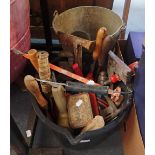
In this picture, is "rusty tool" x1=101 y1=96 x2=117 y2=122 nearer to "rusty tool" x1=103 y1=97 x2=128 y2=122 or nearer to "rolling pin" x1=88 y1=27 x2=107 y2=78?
"rusty tool" x1=103 y1=97 x2=128 y2=122

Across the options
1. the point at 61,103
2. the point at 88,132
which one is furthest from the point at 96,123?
the point at 61,103

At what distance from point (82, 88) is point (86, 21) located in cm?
44

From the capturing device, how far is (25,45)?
101cm

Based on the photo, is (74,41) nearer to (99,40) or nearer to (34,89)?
(99,40)

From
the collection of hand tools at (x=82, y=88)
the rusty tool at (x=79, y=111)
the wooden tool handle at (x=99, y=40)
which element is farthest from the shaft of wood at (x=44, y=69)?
the wooden tool handle at (x=99, y=40)

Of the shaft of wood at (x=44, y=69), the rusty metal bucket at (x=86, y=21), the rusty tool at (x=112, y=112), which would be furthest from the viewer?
the rusty metal bucket at (x=86, y=21)

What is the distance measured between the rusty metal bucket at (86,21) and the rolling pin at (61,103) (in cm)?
33

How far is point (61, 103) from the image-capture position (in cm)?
89

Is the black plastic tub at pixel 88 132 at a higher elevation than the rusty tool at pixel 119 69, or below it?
below

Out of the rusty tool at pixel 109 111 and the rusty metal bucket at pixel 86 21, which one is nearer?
the rusty tool at pixel 109 111

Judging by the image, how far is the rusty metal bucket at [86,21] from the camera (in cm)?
107

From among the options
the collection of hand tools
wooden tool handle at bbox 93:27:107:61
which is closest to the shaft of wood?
the collection of hand tools

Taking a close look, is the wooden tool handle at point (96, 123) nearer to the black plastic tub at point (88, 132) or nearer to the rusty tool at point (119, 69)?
the black plastic tub at point (88, 132)

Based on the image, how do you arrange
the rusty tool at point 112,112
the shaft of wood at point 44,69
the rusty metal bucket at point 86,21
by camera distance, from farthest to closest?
the rusty metal bucket at point 86,21, the rusty tool at point 112,112, the shaft of wood at point 44,69
